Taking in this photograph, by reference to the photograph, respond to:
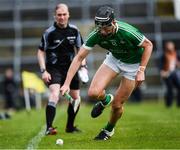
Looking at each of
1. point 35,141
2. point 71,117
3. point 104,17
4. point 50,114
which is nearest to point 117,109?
point 35,141

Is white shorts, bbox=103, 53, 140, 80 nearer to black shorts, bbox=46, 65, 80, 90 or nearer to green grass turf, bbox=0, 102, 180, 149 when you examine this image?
green grass turf, bbox=0, 102, 180, 149

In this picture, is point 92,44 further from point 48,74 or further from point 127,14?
point 127,14

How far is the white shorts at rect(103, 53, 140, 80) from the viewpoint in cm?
1270

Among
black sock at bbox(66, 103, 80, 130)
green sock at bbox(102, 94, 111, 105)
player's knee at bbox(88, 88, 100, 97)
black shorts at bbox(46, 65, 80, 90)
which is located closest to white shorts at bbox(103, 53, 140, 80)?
green sock at bbox(102, 94, 111, 105)

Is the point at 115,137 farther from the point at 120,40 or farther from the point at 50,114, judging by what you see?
the point at 120,40

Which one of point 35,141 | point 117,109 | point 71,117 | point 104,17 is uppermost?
point 104,17

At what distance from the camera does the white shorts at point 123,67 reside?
41.7ft

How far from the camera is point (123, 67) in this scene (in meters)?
12.7

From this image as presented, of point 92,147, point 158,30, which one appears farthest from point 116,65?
point 158,30

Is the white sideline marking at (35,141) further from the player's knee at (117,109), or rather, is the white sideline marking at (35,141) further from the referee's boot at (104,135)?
the player's knee at (117,109)

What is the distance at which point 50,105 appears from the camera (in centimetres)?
1408

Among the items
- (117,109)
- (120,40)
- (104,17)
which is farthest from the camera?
(117,109)

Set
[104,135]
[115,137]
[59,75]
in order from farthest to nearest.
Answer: [59,75], [115,137], [104,135]

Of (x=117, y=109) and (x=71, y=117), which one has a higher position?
(x=117, y=109)
